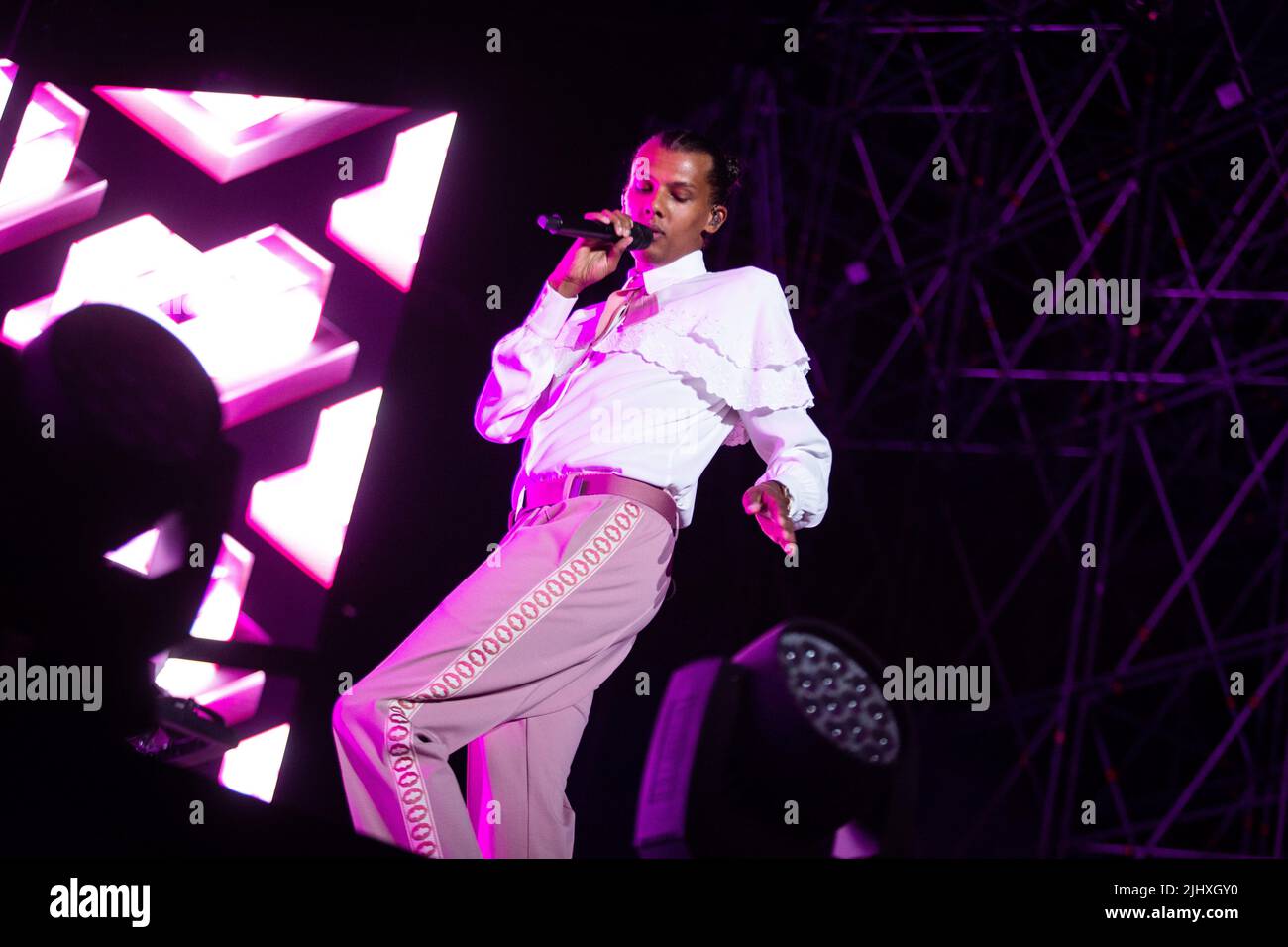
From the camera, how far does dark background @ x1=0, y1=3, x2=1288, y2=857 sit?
4.26 metres

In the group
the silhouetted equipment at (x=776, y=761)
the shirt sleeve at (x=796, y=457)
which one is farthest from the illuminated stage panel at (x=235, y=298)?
the silhouetted equipment at (x=776, y=761)

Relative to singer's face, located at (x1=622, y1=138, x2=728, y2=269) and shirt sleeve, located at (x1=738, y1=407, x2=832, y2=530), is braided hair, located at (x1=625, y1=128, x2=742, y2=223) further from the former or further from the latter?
shirt sleeve, located at (x1=738, y1=407, x2=832, y2=530)

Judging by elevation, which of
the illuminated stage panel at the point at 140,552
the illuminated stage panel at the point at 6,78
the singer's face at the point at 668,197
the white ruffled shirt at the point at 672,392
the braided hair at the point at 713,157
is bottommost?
the illuminated stage panel at the point at 140,552

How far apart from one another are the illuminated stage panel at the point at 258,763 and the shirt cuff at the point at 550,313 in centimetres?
173

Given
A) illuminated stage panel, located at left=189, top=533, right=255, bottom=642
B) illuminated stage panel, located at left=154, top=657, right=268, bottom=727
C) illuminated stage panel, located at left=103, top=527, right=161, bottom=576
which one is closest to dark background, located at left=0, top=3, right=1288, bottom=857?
illuminated stage panel, located at left=154, top=657, right=268, bottom=727

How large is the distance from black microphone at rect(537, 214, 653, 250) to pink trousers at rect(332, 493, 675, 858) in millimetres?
499

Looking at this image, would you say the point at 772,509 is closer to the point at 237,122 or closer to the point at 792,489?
the point at 792,489

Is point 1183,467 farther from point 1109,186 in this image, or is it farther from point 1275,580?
point 1109,186

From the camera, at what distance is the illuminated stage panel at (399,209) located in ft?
14.4

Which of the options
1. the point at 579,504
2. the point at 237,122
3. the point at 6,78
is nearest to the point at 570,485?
the point at 579,504

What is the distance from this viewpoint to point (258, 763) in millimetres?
4043

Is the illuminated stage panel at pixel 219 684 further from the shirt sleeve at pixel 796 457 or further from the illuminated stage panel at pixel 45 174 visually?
the shirt sleeve at pixel 796 457

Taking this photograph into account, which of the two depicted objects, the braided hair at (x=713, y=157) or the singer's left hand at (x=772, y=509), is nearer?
the singer's left hand at (x=772, y=509)
